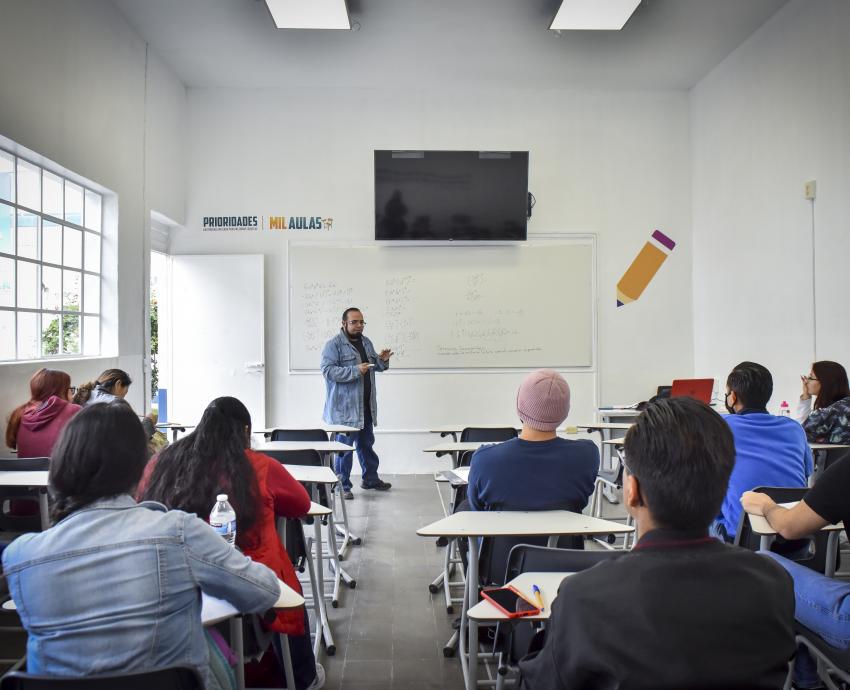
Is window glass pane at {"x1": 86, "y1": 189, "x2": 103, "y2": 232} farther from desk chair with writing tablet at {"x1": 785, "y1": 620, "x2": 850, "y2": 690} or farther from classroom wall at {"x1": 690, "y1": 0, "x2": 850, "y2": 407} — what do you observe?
classroom wall at {"x1": 690, "y1": 0, "x2": 850, "y2": 407}

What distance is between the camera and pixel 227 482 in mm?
1928

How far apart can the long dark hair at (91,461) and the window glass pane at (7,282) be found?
317 cm

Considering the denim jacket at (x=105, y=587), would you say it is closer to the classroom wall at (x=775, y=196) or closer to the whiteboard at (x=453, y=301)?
the classroom wall at (x=775, y=196)

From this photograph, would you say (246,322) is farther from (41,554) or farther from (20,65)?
(41,554)

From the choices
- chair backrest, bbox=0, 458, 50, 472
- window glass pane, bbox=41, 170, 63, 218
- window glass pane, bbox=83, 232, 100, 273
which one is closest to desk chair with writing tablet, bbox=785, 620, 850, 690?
chair backrest, bbox=0, 458, 50, 472

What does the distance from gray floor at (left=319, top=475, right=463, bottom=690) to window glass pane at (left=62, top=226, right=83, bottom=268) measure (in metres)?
2.76

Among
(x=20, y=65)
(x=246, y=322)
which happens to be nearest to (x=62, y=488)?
(x=20, y=65)

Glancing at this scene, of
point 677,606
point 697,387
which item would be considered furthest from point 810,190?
point 677,606

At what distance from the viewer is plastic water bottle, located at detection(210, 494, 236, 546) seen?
1874 mm

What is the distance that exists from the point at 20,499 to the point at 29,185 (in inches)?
82.9

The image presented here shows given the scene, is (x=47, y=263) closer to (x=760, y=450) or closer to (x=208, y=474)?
(x=208, y=474)

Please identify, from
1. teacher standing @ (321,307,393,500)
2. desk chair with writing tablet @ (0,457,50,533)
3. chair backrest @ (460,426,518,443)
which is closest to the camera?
desk chair with writing tablet @ (0,457,50,533)

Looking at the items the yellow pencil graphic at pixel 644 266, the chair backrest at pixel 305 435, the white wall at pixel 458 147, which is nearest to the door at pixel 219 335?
the white wall at pixel 458 147

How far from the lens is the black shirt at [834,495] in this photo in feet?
5.59
